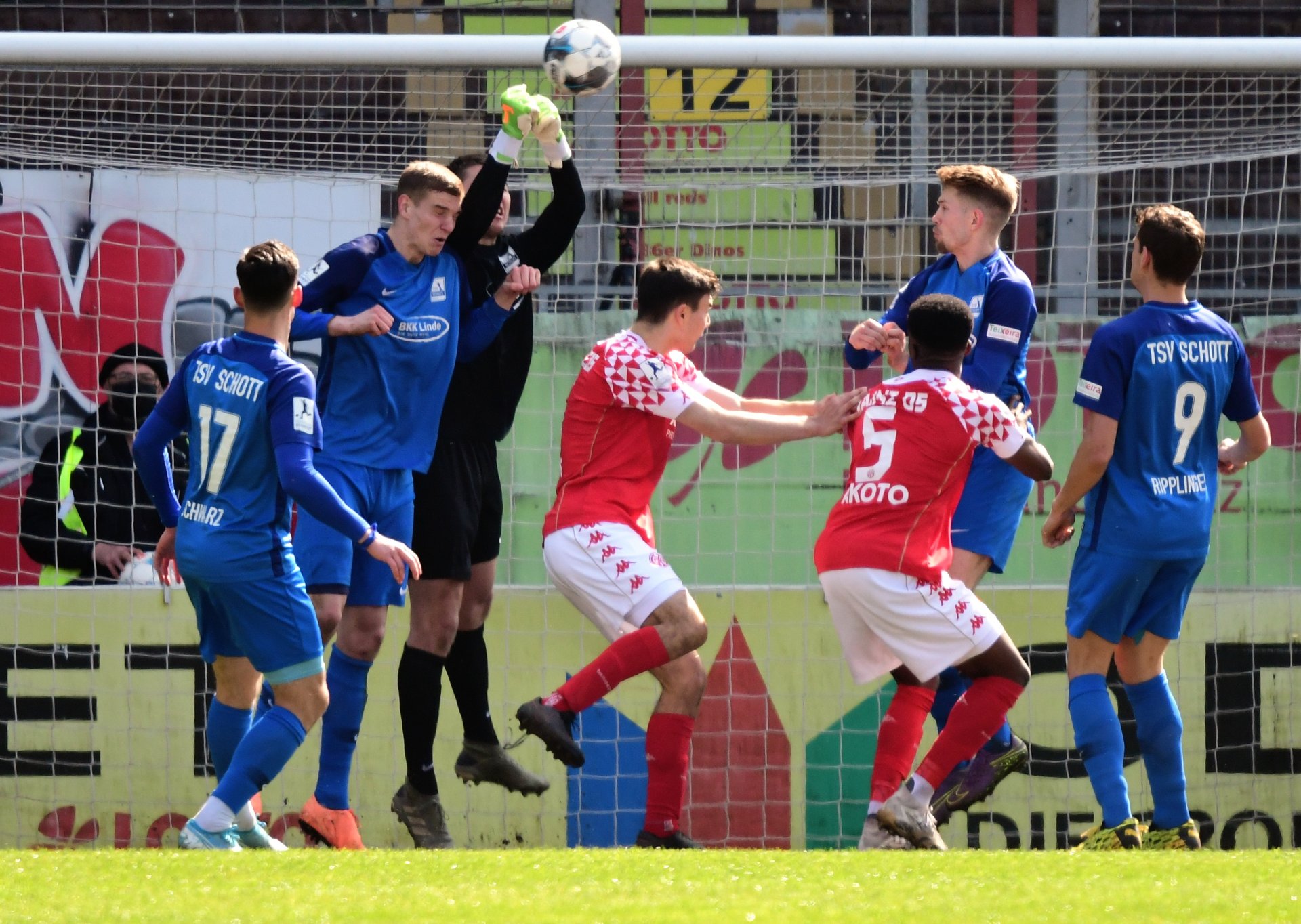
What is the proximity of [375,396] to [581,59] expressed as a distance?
1.25 metres

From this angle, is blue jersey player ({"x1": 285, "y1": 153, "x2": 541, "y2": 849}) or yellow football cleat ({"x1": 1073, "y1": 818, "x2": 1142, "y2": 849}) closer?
yellow football cleat ({"x1": 1073, "y1": 818, "x2": 1142, "y2": 849})

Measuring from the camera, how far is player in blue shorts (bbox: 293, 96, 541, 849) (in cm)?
510

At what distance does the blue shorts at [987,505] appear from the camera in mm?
5164

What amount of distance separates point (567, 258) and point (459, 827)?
94.9 inches

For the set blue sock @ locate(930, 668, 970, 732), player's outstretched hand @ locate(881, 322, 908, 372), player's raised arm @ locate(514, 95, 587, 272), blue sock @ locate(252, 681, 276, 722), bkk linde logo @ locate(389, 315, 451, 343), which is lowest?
blue sock @ locate(930, 668, 970, 732)

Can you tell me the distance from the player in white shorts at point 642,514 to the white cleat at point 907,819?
591 mm

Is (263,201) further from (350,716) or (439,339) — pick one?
(350,716)

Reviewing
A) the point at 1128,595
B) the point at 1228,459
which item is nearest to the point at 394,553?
the point at 1128,595

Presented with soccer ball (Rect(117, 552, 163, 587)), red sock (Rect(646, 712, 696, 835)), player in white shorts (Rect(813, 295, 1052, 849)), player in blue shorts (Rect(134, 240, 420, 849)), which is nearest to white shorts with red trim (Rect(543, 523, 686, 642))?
red sock (Rect(646, 712, 696, 835))

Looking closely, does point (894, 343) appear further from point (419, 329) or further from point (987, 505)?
point (419, 329)

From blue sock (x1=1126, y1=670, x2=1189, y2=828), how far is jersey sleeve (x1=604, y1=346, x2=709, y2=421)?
1.59 m

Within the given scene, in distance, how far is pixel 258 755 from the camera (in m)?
4.40

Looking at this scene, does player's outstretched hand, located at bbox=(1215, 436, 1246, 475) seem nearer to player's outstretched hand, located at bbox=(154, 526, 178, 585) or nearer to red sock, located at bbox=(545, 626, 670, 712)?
red sock, located at bbox=(545, 626, 670, 712)

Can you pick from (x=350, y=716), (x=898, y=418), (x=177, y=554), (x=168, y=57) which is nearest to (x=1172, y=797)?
(x=898, y=418)
